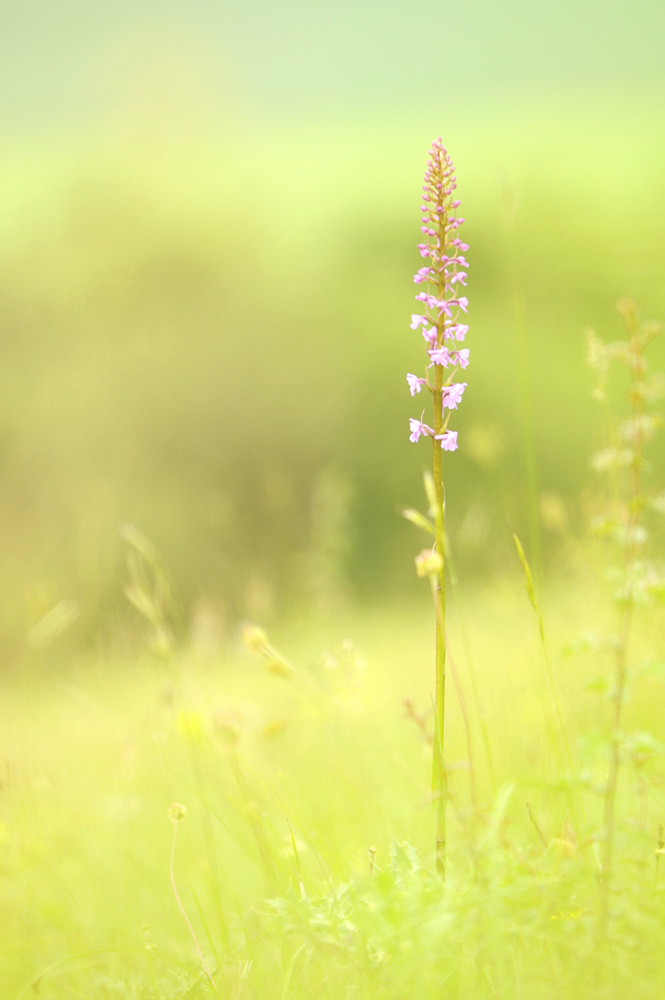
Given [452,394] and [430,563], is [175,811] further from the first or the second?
[452,394]

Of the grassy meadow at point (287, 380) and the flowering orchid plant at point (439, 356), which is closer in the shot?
the flowering orchid plant at point (439, 356)

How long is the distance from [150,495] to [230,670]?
5048 mm

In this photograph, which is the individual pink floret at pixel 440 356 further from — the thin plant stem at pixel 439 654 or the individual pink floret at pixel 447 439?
the individual pink floret at pixel 447 439

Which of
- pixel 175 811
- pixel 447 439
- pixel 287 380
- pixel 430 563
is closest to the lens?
pixel 430 563

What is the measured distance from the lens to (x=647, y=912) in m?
1.22

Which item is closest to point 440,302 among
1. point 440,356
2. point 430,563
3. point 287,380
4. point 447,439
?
point 440,356

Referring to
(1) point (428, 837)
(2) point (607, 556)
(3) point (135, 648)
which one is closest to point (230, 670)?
(3) point (135, 648)

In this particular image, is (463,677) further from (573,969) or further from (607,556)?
(573,969)

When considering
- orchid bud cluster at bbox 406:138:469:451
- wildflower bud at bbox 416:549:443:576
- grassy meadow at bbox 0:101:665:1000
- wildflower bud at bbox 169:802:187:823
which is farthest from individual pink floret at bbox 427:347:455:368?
grassy meadow at bbox 0:101:665:1000

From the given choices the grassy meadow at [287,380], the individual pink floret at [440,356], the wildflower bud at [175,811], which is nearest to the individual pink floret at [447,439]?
the individual pink floret at [440,356]

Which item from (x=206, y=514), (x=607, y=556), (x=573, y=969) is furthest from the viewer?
(x=206, y=514)

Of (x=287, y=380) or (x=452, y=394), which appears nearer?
(x=452, y=394)

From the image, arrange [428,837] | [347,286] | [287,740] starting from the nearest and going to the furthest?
[428,837] → [287,740] → [347,286]

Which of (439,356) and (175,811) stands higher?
(439,356)
